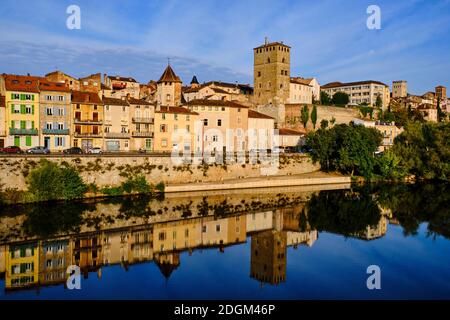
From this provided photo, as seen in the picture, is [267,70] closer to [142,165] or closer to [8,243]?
[142,165]

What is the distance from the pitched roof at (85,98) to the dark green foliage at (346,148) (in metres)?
27.1

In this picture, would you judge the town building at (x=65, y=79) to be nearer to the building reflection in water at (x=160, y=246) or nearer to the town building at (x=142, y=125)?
the town building at (x=142, y=125)

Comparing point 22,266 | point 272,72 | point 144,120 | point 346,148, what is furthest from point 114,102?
point 272,72

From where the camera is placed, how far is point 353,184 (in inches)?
2026

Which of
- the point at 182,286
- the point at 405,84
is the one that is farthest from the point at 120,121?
the point at 405,84

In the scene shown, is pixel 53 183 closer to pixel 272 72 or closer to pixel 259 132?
pixel 259 132

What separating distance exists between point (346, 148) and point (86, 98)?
3167 cm

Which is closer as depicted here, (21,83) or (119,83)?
(21,83)

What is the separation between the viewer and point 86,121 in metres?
46.4

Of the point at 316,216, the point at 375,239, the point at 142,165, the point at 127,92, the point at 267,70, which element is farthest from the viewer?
the point at 267,70

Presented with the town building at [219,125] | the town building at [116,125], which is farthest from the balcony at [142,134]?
the town building at [219,125]

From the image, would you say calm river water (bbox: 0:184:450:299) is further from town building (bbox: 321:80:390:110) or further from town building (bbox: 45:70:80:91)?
town building (bbox: 321:80:390:110)

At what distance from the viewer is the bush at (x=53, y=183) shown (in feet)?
111

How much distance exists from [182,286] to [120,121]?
3406 cm
